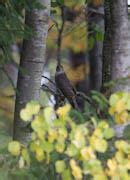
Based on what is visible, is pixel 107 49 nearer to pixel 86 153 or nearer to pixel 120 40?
pixel 120 40

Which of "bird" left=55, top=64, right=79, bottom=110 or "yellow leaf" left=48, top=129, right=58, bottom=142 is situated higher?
"bird" left=55, top=64, right=79, bottom=110

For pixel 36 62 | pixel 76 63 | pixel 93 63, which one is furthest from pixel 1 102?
pixel 76 63

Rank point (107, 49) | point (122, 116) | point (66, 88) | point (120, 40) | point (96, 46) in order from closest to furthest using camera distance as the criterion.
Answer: point (122, 116) → point (120, 40) → point (107, 49) → point (66, 88) → point (96, 46)

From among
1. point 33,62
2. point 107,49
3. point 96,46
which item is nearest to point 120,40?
point 107,49

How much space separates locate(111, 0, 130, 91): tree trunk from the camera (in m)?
2.59

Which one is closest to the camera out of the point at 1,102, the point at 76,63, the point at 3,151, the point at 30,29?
the point at 3,151

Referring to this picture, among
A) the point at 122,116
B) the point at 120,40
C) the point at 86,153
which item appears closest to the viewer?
the point at 86,153

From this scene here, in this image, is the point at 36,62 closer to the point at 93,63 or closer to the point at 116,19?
the point at 116,19

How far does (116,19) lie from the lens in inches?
104

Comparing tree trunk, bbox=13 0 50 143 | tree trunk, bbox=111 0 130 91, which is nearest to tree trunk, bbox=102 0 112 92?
tree trunk, bbox=111 0 130 91

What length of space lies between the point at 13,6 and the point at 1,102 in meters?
2.35

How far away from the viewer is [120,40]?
2623mm

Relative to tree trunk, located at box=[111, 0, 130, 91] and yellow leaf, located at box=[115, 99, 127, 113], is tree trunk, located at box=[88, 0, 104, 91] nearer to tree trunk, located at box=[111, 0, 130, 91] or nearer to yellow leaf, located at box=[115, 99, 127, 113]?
tree trunk, located at box=[111, 0, 130, 91]

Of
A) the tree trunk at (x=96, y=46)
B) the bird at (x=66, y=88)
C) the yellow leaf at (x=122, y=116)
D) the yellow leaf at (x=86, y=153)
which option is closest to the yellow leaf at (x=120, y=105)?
the yellow leaf at (x=122, y=116)
